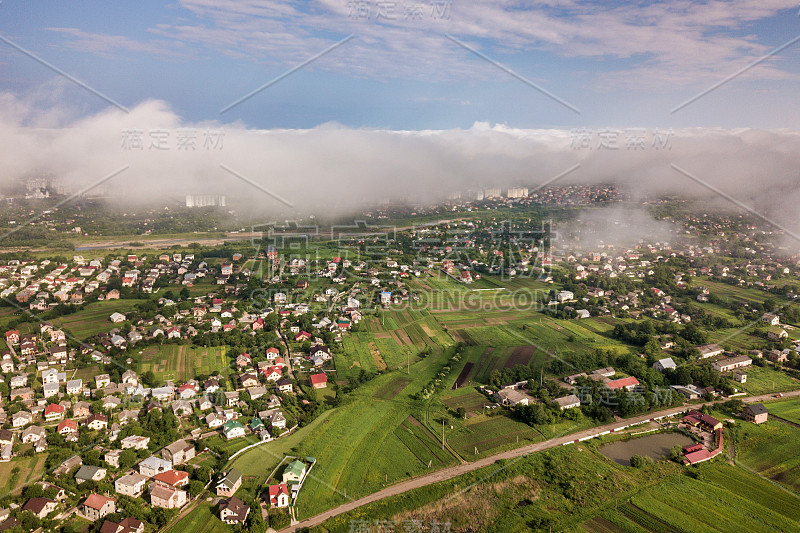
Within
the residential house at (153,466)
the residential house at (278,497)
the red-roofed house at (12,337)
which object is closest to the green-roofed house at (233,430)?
the residential house at (153,466)

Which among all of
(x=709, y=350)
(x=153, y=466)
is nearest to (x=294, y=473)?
(x=153, y=466)

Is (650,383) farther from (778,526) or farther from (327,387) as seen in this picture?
(327,387)

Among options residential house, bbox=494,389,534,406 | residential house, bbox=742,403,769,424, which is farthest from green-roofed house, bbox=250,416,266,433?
residential house, bbox=742,403,769,424

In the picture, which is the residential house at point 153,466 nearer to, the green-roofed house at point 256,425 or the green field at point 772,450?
the green-roofed house at point 256,425

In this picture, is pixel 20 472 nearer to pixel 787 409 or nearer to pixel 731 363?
pixel 787 409

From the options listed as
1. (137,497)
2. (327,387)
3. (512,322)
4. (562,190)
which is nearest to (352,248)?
(512,322)
